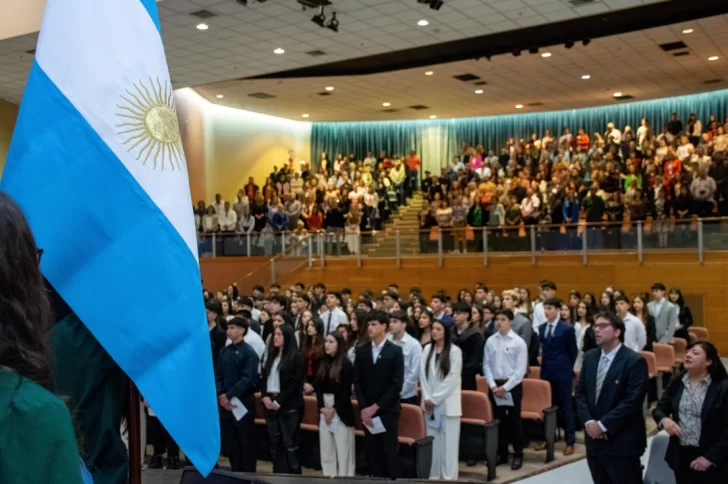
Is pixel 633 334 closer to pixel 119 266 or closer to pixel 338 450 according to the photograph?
pixel 338 450

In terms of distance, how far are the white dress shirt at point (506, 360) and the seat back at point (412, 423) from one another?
3.74 ft

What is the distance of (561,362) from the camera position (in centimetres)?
924

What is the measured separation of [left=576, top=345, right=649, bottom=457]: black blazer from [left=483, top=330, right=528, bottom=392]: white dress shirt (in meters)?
2.28

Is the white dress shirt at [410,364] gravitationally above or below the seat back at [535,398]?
above

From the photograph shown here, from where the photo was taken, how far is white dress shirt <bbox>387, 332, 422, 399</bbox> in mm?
8391

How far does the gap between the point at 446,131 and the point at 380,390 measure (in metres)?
24.5

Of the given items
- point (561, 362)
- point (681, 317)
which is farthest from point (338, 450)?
point (681, 317)

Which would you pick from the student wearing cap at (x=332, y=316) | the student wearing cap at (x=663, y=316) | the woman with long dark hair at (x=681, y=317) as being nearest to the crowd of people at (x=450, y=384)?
the student wearing cap at (x=332, y=316)

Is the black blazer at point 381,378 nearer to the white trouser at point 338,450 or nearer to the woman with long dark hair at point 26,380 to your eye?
the white trouser at point 338,450

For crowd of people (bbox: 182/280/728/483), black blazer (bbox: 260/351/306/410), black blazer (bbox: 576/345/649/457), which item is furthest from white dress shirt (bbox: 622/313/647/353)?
black blazer (bbox: 260/351/306/410)

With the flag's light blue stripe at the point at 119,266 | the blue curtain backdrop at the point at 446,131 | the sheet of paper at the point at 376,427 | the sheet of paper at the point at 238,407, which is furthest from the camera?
the blue curtain backdrop at the point at 446,131

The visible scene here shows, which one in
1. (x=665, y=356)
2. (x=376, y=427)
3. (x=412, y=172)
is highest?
(x=412, y=172)

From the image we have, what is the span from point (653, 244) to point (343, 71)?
953cm

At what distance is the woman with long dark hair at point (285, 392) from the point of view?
26.6 ft
